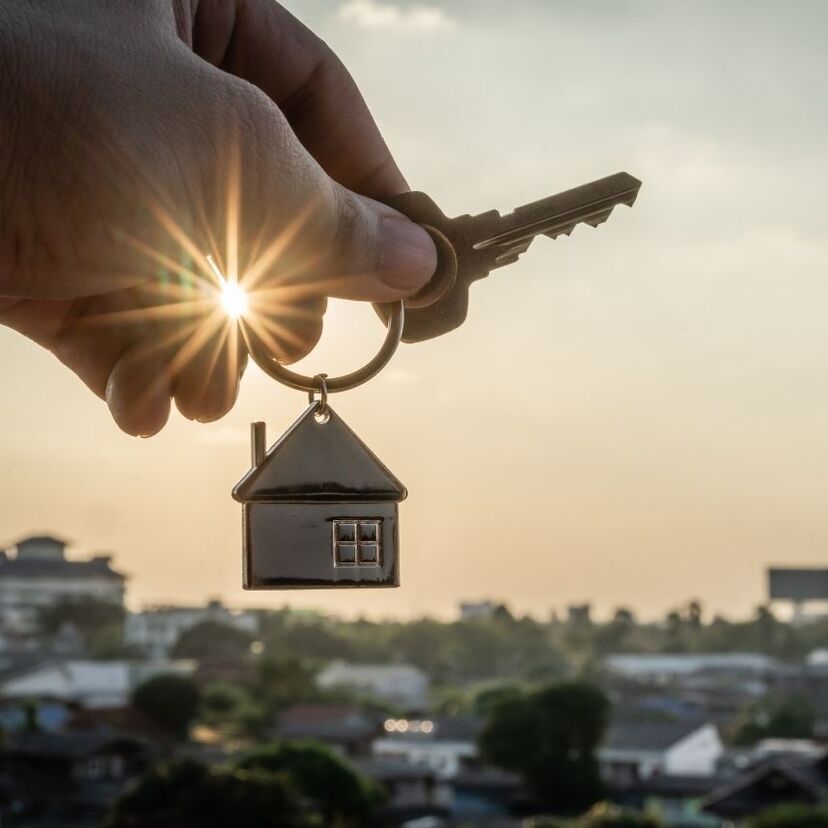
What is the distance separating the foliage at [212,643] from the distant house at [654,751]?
9.77 m

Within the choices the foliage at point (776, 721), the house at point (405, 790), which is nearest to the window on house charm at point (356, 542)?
the house at point (405, 790)

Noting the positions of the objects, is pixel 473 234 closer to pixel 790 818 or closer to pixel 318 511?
pixel 318 511

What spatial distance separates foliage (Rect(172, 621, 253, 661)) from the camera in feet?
89.2

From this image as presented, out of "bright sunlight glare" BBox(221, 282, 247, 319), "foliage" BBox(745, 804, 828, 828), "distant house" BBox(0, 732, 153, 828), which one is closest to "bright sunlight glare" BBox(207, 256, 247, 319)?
"bright sunlight glare" BBox(221, 282, 247, 319)

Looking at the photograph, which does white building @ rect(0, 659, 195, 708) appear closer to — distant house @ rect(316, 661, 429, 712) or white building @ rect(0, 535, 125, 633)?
distant house @ rect(316, 661, 429, 712)

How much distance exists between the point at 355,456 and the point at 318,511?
0.11 feet

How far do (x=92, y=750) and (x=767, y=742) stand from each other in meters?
10.9

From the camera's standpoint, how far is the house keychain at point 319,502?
638mm

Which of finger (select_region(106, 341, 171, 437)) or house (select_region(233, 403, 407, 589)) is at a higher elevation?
finger (select_region(106, 341, 171, 437))

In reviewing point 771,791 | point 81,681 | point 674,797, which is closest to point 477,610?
point 81,681

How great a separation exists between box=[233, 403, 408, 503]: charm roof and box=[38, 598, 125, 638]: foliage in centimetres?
2833

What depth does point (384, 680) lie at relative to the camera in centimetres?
2811

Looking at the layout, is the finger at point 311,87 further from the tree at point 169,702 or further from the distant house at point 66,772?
the tree at point 169,702

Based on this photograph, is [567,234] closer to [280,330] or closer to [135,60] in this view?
[280,330]
